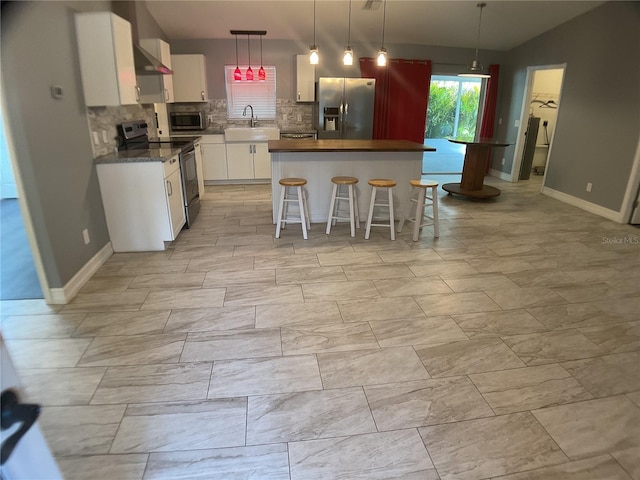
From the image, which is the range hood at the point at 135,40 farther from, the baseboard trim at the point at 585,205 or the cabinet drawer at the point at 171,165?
the baseboard trim at the point at 585,205

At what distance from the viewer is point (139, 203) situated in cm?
375

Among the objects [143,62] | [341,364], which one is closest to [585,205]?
[341,364]

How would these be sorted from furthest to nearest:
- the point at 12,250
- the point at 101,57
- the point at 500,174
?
the point at 500,174
the point at 12,250
the point at 101,57

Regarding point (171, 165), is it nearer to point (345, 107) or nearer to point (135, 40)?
point (135, 40)

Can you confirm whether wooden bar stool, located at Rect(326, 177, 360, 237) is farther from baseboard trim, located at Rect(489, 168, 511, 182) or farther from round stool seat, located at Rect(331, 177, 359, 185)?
baseboard trim, located at Rect(489, 168, 511, 182)

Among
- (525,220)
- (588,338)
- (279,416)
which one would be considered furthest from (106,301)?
(525,220)

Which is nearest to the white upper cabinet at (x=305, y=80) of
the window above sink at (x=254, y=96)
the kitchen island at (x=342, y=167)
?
the window above sink at (x=254, y=96)

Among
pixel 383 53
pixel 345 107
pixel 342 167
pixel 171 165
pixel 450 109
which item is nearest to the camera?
pixel 171 165

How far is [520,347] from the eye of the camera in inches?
96.9

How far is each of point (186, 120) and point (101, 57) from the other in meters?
3.22

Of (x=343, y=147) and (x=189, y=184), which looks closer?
(x=343, y=147)

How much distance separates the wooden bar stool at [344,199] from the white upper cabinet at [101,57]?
2239 millimetres

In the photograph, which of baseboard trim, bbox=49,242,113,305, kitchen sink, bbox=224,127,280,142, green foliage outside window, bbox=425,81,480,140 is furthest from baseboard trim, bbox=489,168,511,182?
baseboard trim, bbox=49,242,113,305

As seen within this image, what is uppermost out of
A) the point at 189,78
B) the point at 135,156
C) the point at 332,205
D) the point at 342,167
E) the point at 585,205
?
the point at 189,78
